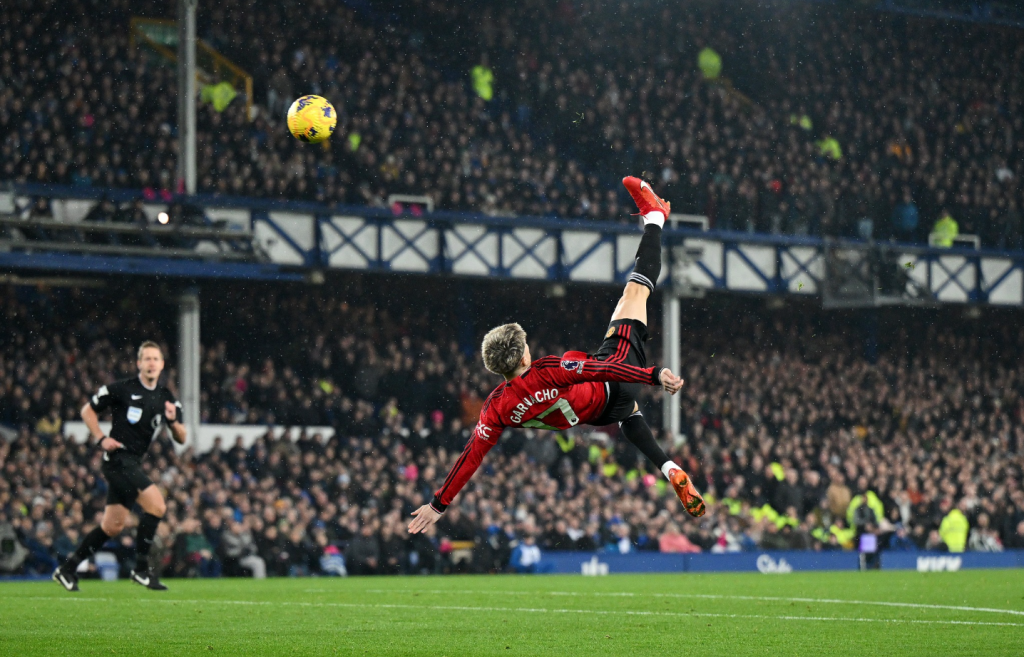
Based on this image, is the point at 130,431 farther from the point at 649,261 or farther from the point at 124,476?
the point at 649,261

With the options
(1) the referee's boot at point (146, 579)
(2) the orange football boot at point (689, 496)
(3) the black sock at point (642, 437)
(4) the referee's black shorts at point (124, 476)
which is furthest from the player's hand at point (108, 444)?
(2) the orange football boot at point (689, 496)

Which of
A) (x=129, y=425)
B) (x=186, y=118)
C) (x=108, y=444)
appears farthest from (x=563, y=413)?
(x=186, y=118)

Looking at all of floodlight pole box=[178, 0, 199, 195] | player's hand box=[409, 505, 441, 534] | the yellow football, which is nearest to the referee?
the yellow football

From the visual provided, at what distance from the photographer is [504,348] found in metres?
9.08

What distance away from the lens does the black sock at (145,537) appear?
13.4 m

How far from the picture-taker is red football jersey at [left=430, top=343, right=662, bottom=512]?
8.98m

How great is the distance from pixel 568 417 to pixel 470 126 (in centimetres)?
1984

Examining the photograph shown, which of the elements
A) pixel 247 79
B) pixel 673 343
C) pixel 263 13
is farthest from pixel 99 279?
pixel 673 343

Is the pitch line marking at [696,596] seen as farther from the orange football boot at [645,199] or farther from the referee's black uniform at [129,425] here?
the orange football boot at [645,199]

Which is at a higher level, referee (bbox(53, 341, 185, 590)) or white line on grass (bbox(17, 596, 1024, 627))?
referee (bbox(53, 341, 185, 590))

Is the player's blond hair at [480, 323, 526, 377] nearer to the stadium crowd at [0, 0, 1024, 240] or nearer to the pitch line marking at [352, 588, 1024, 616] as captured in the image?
the pitch line marking at [352, 588, 1024, 616]

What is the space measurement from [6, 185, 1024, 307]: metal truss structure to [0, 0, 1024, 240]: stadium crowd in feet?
1.83

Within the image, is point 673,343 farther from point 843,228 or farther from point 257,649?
point 257,649

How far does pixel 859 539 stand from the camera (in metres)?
25.2
